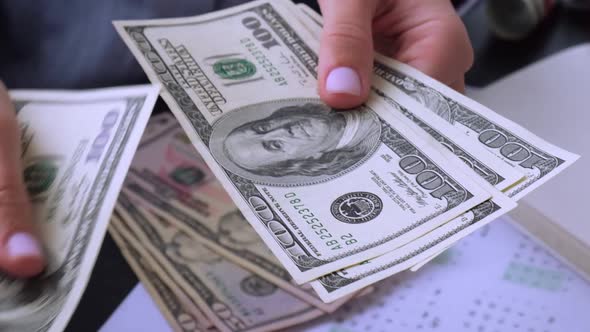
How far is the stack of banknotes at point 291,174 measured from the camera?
0.46 metres

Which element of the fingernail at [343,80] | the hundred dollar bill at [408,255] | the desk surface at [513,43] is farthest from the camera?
the desk surface at [513,43]

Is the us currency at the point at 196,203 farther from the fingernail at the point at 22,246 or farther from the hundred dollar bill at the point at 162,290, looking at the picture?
the fingernail at the point at 22,246

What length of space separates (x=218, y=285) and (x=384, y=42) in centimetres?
32

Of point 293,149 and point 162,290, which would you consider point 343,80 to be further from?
point 162,290

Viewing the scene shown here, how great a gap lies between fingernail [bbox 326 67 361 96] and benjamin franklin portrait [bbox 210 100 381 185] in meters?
0.03

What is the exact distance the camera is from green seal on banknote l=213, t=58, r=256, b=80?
2.03ft

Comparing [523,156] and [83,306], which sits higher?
[523,156]

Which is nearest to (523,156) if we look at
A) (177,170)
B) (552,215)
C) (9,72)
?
(552,215)

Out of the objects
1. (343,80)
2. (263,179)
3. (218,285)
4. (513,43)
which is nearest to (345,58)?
(343,80)

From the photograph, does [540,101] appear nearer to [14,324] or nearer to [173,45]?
[173,45]

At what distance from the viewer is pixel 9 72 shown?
2.66 feet

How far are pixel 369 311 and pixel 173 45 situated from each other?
1.10ft

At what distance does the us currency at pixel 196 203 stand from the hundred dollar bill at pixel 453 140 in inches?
6.7

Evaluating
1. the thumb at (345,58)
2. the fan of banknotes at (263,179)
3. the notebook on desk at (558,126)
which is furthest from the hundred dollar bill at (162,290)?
the notebook on desk at (558,126)
